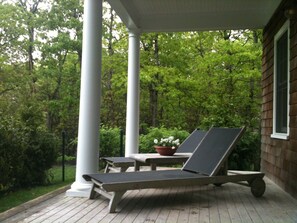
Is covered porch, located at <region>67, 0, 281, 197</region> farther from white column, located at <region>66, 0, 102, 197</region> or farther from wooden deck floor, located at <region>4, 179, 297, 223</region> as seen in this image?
wooden deck floor, located at <region>4, 179, 297, 223</region>

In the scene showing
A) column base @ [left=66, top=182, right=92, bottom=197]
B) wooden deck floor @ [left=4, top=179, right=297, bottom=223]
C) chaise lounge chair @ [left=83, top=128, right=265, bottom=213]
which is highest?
chaise lounge chair @ [left=83, top=128, right=265, bottom=213]

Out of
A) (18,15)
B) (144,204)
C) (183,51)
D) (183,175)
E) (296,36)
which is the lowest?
(144,204)

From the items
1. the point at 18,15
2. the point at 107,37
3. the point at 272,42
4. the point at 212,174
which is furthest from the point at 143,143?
the point at 18,15

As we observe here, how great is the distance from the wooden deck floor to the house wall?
1.30 feet

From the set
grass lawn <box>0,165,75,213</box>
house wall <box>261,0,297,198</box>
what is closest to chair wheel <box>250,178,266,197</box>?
house wall <box>261,0,297,198</box>

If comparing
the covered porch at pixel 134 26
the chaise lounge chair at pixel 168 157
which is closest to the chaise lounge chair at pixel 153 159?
the chaise lounge chair at pixel 168 157

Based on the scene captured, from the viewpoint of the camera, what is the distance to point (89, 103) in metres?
4.96

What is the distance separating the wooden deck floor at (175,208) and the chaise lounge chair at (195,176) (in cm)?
20

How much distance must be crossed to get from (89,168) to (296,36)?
11.1 ft

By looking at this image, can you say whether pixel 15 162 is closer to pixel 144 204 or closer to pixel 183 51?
pixel 144 204

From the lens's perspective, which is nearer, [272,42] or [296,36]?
[296,36]

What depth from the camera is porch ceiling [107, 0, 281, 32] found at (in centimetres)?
657

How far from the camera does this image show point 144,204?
4.57 metres

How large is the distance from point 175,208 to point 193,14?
429 cm
